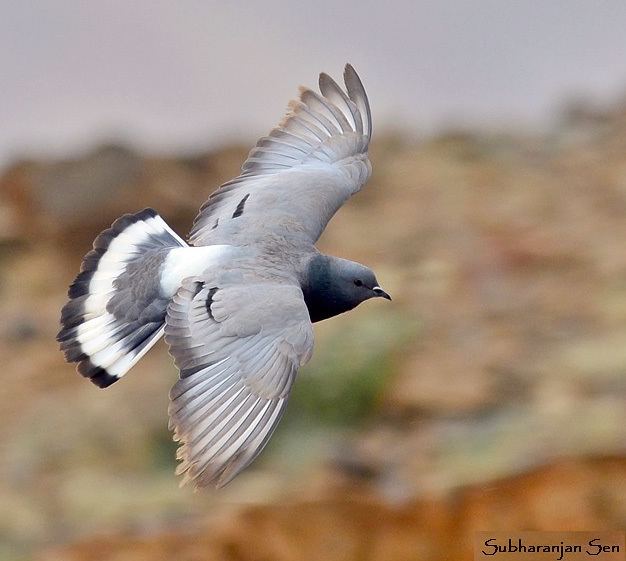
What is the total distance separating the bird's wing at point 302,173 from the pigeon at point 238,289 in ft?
0.03

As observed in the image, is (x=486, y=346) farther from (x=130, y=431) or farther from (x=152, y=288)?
(x=152, y=288)

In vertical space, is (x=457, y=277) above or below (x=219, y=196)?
below

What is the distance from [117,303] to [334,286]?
137 cm

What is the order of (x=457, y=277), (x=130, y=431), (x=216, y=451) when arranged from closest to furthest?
(x=216, y=451) → (x=130, y=431) → (x=457, y=277)

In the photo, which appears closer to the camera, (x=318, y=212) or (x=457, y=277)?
(x=318, y=212)

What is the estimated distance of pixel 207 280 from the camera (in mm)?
7793

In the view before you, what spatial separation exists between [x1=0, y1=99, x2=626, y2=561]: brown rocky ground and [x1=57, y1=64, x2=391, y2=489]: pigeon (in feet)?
13.0

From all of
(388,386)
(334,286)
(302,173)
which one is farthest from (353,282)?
(388,386)

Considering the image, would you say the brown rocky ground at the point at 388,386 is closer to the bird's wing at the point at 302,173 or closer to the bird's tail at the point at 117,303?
A: the bird's wing at the point at 302,173

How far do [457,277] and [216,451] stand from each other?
40.6 ft

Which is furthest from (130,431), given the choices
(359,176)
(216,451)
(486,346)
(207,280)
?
(216,451)

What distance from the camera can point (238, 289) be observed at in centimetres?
764

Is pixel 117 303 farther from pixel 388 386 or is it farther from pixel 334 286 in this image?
pixel 388 386

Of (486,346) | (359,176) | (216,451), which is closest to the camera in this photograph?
(216,451)
